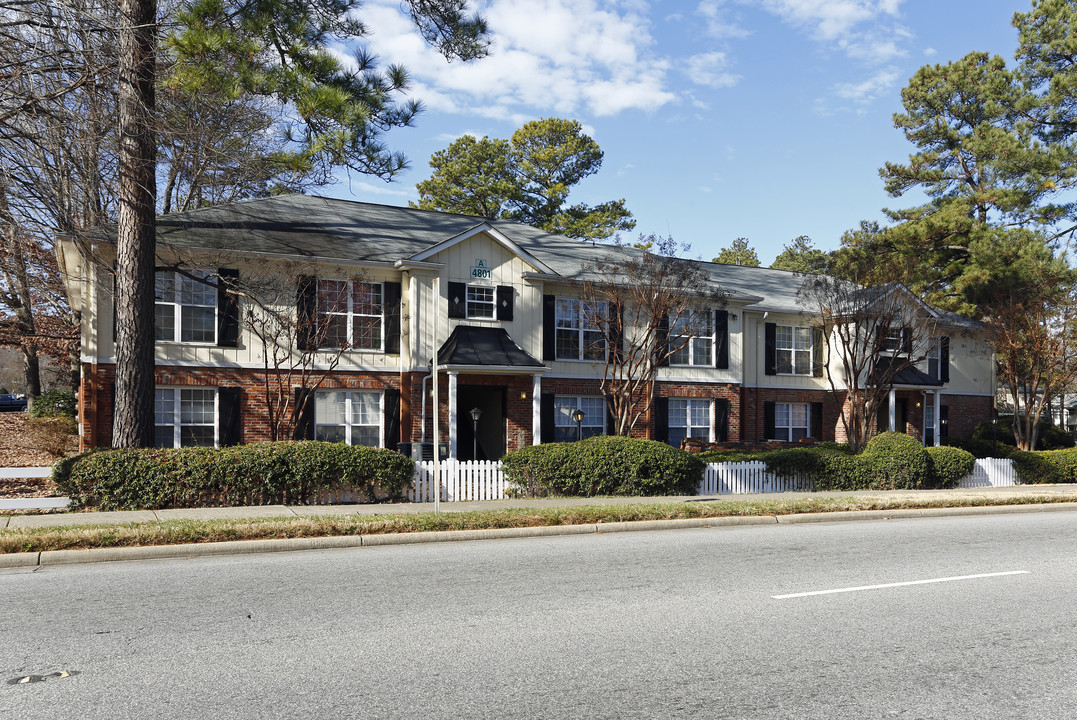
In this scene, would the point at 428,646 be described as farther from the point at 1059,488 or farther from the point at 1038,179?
the point at 1038,179

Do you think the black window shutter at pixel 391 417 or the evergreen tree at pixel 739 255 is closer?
the black window shutter at pixel 391 417

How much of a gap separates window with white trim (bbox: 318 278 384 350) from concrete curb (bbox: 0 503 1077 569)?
33.1 feet

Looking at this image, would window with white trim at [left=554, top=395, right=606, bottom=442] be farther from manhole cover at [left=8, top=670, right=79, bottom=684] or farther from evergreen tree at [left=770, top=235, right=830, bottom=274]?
evergreen tree at [left=770, top=235, right=830, bottom=274]

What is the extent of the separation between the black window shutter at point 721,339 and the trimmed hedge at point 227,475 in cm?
1356

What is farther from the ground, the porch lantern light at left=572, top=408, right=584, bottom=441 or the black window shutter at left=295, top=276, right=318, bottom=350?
the black window shutter at left=295, top=276, right=318, bottom=350

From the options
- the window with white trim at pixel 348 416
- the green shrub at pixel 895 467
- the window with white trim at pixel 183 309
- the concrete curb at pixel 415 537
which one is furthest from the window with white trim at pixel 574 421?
the concrete curb at pixel 415 537

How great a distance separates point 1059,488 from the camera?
21156 millimetres

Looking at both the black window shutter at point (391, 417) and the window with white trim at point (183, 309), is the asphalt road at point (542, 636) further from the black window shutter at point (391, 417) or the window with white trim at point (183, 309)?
the window with white trim at point (183, 309)

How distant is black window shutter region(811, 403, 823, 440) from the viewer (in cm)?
2878

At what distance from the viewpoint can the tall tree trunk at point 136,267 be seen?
14.5 metres

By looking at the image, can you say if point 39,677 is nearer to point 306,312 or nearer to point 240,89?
point 240,89

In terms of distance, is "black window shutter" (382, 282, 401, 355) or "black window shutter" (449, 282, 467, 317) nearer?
"black window shutter" (382, 282, 401, 355)

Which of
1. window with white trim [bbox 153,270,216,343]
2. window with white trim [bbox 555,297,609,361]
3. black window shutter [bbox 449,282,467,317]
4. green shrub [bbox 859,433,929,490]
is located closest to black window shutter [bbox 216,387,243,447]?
window with white trim [bbox 153,270,216,343]

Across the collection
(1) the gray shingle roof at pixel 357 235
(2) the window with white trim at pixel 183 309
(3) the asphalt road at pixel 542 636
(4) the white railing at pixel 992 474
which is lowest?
(4) the white railing at pixel 992 474
